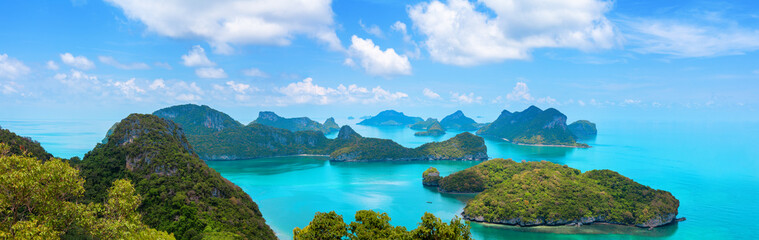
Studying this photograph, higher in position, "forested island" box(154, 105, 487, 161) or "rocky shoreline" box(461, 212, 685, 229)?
"forested island" box(154, 105, 487, 161)

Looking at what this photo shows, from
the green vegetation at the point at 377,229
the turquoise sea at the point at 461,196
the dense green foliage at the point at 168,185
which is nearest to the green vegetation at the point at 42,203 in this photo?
the green vegetation at the point at 377,229

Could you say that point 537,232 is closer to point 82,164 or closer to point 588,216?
point 588,216

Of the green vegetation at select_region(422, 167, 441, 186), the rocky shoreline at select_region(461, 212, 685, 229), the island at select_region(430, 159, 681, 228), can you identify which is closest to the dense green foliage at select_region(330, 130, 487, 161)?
the green vegetation at select_region(422, 167, 441, 186)

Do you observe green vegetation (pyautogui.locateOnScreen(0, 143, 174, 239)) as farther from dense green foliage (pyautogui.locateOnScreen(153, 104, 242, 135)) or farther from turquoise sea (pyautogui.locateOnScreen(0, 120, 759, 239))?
dense green foliage (pyautogui.locateOnScreen(153, 104, 242, 135))

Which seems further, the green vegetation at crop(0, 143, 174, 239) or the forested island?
the forested island

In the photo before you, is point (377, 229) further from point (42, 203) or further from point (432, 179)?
point (432, 179)

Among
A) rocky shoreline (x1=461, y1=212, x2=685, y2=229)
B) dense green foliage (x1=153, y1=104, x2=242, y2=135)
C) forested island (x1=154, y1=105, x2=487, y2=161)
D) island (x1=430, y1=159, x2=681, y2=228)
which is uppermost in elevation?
dense green foliage (x1=153, y1=104, x2=242, y2=135)

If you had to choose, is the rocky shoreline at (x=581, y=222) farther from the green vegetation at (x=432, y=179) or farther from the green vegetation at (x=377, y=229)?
the green vegetation at (x=377, y=229)
